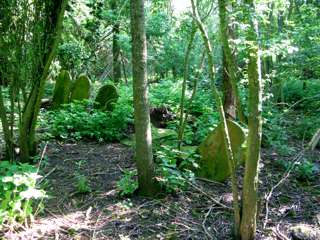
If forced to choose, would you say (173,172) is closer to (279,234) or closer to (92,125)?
(279,234)

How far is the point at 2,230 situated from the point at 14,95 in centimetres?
244

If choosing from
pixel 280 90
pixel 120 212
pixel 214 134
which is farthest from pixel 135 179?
pixel 280 90

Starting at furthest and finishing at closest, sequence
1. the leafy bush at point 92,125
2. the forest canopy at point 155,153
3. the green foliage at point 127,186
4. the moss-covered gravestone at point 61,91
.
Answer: the moss-covered gravestone at point 61,91, the leafy bush at point 92,125, the green foliage at point 127,186, the forest canopy at point 155,153

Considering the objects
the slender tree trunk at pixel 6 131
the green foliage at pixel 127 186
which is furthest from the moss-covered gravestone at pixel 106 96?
the green foliage at pixel 127 186

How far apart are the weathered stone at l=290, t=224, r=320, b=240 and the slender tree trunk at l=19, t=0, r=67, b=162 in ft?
12.4

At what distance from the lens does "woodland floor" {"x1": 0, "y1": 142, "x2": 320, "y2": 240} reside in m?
3.91

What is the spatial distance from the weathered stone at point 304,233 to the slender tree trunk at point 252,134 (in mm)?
543

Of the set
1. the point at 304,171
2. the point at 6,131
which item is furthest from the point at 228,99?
the point at 6,131

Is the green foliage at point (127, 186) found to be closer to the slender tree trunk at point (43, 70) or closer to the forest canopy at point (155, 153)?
the forest canopy at point (155, 153)

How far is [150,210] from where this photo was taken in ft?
14.1

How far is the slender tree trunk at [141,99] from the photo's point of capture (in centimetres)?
426

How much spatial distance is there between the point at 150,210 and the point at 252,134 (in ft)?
4.97

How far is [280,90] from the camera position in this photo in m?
11.9

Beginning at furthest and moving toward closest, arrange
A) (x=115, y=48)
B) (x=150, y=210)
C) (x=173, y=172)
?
(x=115, y=48), (x=173, y=172), (x=150, y=210)
